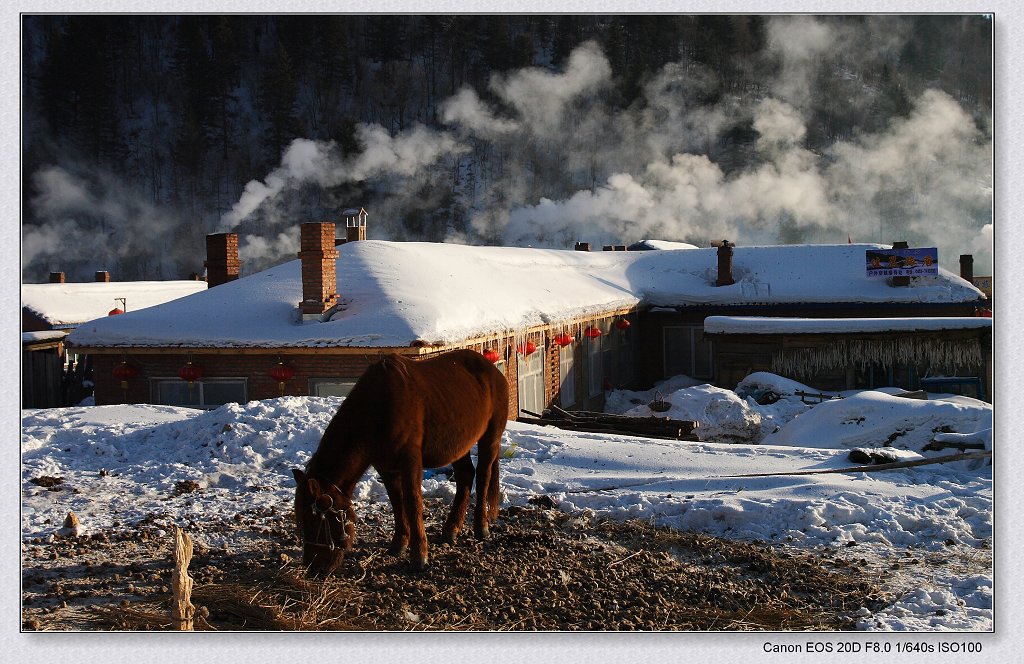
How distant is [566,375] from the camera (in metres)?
22.4

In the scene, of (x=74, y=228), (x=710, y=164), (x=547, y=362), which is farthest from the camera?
(x=74, y=228)

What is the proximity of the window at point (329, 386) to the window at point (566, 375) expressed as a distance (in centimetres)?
688

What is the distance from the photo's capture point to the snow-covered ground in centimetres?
813

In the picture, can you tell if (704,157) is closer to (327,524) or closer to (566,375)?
(566,375)

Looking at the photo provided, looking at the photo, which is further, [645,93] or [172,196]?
[172,196]

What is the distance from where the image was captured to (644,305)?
A: 97.1 feet

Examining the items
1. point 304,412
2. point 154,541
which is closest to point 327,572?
point 154,541

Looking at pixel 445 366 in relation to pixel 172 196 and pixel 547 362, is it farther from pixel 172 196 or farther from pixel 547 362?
pixel 172 196

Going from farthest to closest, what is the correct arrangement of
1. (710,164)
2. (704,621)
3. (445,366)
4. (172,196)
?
(172,196)
(710,164)
(445,366)
(704,621)

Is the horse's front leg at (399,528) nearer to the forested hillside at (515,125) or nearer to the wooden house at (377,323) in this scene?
the forested hillside at (515,125)

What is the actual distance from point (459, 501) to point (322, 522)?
1.86 metres

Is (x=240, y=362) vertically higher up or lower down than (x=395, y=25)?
lower down

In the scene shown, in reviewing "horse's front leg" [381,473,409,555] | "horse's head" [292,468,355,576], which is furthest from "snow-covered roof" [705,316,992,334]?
"horse's head" [292,468,355,576]

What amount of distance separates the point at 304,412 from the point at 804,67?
7.84 metres
